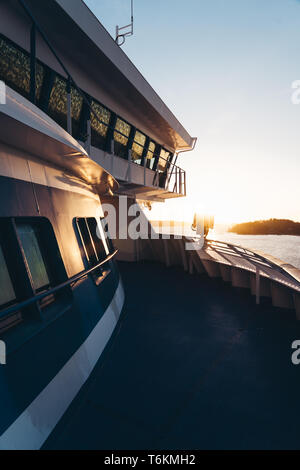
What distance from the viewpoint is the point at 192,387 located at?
3227 millimetres

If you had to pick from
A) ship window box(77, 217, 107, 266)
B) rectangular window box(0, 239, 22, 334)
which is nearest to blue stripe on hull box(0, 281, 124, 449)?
rectangular window box(0, 239, 22, 334)

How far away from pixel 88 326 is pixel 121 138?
973 cm

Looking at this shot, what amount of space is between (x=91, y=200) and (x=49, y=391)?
12.9 ft

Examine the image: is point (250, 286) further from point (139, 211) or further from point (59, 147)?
point (139, 211)

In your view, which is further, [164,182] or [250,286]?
[164,182]

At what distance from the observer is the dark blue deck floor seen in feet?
8.05

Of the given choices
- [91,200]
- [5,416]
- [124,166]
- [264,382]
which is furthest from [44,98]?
[264,382]

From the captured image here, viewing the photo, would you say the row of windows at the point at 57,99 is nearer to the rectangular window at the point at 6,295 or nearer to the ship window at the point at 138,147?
the ship window at the point at 138,147

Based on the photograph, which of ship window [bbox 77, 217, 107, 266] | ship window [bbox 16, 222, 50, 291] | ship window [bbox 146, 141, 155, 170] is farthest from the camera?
ship window [bbox 146, 141, 155, 170]

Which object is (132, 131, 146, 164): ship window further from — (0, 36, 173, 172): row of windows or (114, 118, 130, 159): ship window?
(114, 118, 130, 159): ship window

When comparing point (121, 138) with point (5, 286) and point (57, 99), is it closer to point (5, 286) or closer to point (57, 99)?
point (57, 99)

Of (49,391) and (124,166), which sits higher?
(124,166)

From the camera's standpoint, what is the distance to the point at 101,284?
15.9ft

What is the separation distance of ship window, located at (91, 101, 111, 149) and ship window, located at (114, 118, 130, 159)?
0.82 m
